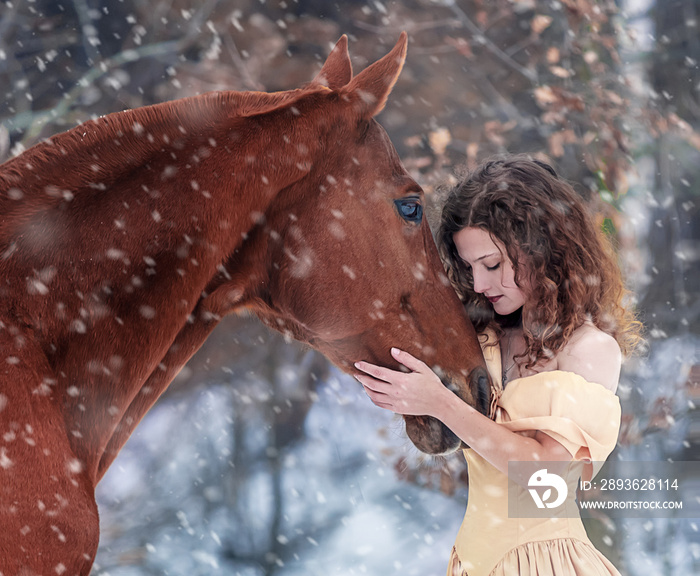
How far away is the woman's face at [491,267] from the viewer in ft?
5.60

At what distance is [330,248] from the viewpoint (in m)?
1.47

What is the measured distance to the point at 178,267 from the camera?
52.1 inches

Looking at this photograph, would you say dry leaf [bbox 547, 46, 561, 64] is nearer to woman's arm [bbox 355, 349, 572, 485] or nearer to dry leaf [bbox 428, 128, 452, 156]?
dry leaf [bbox 428, 128, 452, 156]

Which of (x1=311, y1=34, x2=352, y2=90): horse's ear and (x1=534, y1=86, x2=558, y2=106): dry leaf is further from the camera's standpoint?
(x1=534, y1=86, x2=558, y2=106): dry leaf

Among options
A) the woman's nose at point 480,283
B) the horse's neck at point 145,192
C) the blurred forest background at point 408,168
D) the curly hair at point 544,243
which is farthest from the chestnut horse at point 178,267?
the blurred forest background at point 408,168

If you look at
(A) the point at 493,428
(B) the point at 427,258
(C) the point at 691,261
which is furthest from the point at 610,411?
(C) the point at 691,261

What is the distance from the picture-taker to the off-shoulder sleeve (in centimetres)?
145

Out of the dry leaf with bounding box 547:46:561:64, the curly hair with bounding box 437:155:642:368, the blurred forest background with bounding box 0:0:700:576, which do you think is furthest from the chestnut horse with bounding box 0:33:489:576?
the dry leaf with bounding box 547:46:561:64

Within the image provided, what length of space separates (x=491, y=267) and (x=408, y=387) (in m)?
0.48

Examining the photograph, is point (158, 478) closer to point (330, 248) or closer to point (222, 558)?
point (222, 558)

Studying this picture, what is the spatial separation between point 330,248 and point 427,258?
296mm

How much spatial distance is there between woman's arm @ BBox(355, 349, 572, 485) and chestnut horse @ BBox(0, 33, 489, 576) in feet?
0.25

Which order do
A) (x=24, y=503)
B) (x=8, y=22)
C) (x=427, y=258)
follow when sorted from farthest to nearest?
(x=8, y=22) → (x=427, y=258) → (x=24, y=503)

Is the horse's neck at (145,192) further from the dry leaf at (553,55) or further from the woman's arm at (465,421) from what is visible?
the dry leaf at (553,55)
